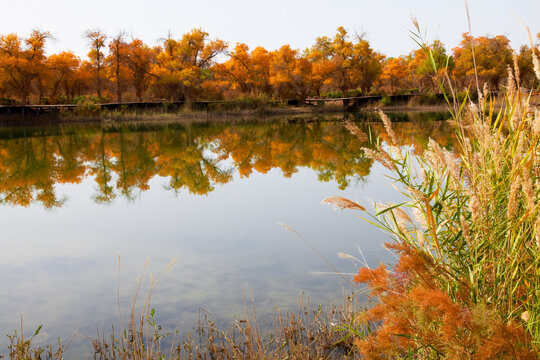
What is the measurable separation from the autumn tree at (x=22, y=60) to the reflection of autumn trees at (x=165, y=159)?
1750cm

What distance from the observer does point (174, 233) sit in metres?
8.56

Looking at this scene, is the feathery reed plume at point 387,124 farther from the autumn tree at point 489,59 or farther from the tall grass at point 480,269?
the autumn tree at point 489,59

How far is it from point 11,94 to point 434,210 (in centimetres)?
5429

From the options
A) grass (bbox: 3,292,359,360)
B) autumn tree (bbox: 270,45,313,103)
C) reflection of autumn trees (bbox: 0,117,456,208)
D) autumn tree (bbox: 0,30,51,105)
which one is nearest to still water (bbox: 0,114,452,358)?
reflection of autumn trees (bbox: 0,117,456,208)

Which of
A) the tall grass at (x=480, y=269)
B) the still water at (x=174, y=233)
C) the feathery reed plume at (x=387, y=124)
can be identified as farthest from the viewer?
the still water at (x=174, y=233)

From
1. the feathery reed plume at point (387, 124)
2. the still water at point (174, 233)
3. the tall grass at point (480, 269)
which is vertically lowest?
the still water at point (174, 233)

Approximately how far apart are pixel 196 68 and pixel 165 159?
1212 inches

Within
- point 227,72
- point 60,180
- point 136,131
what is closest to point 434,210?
point 60,180

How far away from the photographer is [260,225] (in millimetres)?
8891

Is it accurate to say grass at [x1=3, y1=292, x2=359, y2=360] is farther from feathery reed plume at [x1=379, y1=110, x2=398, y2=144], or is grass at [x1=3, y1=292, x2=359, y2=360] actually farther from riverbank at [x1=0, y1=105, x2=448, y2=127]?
riverbank at [x1=0, y1=105, x2=448, y2=127]

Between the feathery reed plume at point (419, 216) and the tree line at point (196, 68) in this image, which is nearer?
the feathery reed plume at point (419, 216)

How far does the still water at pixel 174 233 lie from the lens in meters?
5.23

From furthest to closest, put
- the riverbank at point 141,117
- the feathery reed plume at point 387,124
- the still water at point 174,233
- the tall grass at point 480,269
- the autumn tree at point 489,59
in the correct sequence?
the autumn tree at point 489,59
the riverbank at point 141,117
the still water at point 174,233
the feathery reed plume at point 387,124
the tall grass at point 480,269

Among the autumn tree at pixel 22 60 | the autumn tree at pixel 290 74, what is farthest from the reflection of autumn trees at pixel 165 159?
the autumn tree at pixel 290 74
